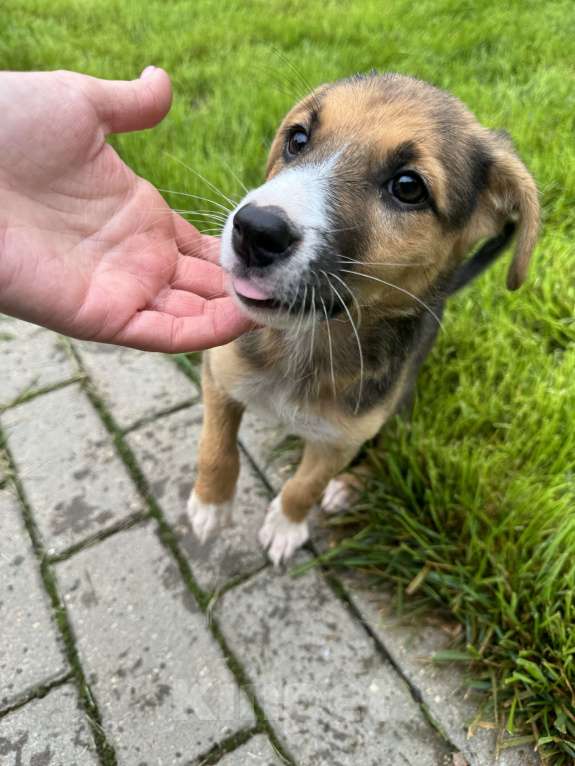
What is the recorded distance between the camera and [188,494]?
280 cm

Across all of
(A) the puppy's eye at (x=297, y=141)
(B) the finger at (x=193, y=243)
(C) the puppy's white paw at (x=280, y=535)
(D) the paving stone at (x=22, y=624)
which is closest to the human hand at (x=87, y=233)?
(B) the finger at (x=193, y=243)

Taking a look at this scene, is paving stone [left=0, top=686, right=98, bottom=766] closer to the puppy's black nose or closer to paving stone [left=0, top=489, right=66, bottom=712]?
paving stone [left=0, top=489, right=66, bottom=712]

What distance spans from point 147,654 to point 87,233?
5.49ft

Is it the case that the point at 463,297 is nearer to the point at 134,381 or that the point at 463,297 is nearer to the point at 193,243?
the point at 193,243

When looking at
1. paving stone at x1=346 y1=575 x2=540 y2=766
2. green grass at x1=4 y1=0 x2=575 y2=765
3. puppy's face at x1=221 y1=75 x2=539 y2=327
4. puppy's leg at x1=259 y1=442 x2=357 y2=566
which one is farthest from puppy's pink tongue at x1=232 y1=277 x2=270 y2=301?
paving stone at x1=346 y1=575 x2=540 y2=766

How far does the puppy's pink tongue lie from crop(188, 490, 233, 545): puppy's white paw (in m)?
1.18

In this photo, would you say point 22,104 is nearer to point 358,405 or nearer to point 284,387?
point 284,387

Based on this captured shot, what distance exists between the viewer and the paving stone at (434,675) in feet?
7.20

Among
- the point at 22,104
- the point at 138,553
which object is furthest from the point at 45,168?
the point at 138,553

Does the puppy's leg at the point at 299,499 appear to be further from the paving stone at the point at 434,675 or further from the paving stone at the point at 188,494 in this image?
the paving stone at the point at 434,675

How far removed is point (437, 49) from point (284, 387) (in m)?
4.53

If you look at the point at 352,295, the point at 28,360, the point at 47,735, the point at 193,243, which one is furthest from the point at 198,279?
the point at 47,735

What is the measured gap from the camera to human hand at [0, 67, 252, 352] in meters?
1.97

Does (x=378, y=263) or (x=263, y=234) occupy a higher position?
(x=263, y=234)
